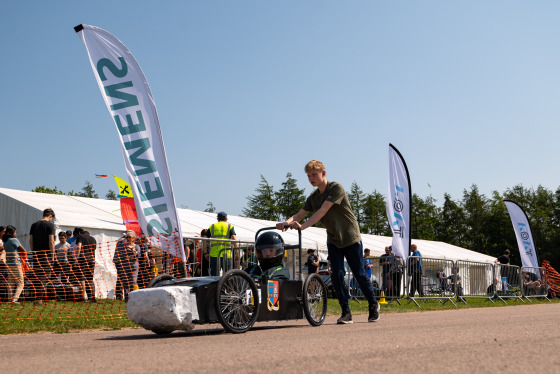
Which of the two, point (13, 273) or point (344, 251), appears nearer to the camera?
point (344, 251)

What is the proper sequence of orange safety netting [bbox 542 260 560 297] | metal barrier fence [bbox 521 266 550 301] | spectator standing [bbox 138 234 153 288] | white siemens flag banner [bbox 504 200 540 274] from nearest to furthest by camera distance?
spectator standing [bbox 138 234 153 288]
metal barrier fence [bbox 521 266 550 301]
orange safety netting [bbox 542 260 560 297]
white siemens flag banner [bbox 504 200 540 274]

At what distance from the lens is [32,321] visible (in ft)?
27.2

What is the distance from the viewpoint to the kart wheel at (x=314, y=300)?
24.2 ft

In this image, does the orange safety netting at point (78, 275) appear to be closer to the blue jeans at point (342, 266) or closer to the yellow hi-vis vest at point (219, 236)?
the yellow hi-vis vest at point (219, 236)

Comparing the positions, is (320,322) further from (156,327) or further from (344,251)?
(156,327)

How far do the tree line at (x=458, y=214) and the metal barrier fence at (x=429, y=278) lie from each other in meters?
52.3

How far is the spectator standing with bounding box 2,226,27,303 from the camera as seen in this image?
12.7 metres

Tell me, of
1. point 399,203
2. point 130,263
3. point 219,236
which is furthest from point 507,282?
point 130,263

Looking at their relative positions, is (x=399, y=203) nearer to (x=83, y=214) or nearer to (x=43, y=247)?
(x=43, y=247)

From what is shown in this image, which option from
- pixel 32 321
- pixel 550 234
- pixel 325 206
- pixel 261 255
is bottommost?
pixel 32 321

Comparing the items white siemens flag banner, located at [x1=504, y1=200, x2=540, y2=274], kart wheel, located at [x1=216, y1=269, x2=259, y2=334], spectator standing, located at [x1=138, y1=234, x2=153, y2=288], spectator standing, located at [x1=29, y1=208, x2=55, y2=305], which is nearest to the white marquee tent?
spectator standing, located at [x1=29, y1=208, x2=55, y2=305]

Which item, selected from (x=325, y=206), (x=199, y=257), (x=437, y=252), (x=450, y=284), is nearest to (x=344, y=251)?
(x=325, y=206)

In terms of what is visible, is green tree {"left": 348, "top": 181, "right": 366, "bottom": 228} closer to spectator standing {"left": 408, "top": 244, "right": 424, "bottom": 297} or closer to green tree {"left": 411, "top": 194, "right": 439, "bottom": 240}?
green tree {"left": 411, "top": 194, "right": 439, "bottom": 240}

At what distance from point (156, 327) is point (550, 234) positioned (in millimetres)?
70042
